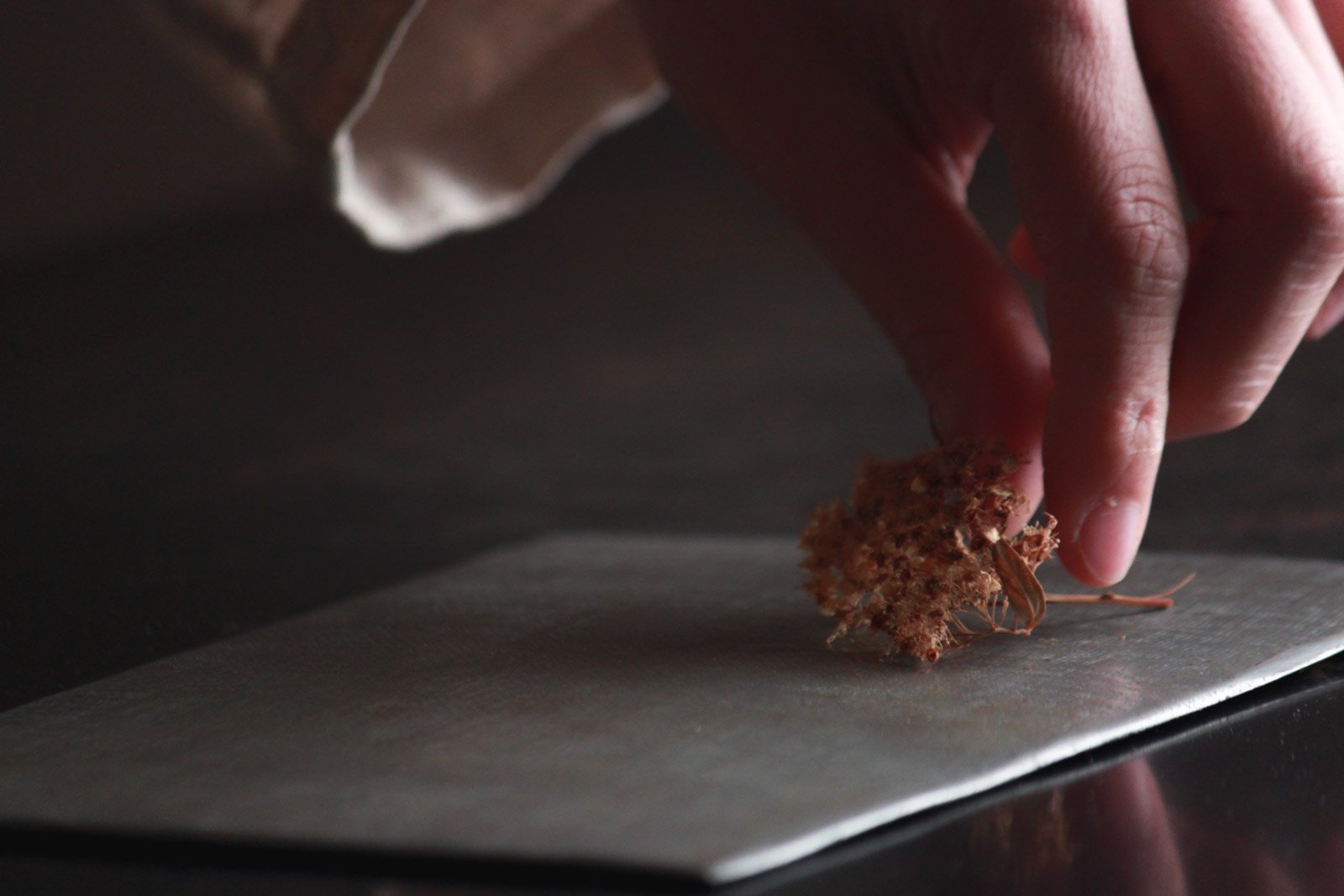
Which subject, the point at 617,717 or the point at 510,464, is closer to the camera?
the point at 617,717

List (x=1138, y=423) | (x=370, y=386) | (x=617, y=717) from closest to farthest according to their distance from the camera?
(x=617, y=717), (x=1138, y=423), (x=370, y=386)

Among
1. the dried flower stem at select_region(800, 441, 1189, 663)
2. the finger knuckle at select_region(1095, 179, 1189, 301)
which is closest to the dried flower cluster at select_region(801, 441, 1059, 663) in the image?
the dried flower stem at select_region(800, 441, 1189, 663)

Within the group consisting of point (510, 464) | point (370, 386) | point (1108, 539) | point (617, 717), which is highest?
point (370, 386)

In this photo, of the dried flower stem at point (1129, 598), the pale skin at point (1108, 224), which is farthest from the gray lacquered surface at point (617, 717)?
the pale skin at point (1108, 224)

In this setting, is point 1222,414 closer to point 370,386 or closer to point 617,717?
point 617,717

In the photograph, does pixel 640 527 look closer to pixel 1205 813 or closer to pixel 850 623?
pixel 850 623

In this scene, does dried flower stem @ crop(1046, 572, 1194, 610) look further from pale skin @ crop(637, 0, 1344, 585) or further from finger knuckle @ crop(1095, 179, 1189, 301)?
finger knuckle @ crop(1095, 179, 1189, 301)

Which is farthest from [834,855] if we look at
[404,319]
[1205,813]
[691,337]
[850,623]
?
[404,319]

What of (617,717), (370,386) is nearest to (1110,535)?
(617,717)
